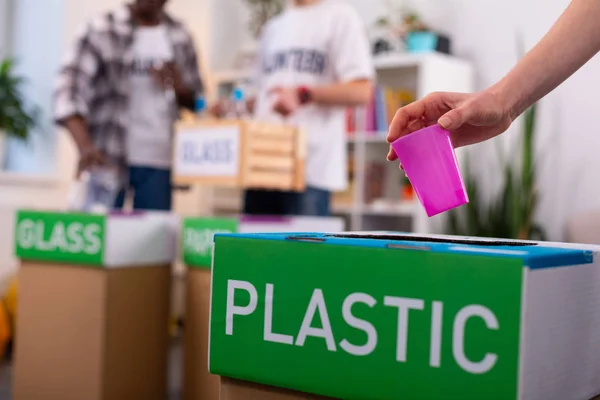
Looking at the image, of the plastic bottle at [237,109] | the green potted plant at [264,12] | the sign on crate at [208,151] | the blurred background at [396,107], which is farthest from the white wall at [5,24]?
the sign on crate at [208,151]

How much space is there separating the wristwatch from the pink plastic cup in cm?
125

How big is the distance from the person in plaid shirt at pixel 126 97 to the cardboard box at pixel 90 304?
0.54 m

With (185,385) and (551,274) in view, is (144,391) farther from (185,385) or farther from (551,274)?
(551,274)

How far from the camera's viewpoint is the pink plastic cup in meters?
0.70

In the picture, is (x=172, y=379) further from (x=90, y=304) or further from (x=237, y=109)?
(x=237, y=109)

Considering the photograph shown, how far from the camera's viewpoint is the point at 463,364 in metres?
0.55

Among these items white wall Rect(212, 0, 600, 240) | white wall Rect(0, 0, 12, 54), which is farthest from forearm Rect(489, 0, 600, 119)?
white wall Rect(0, 0, 12, 54)

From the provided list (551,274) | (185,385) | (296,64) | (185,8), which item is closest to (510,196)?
(296,64)

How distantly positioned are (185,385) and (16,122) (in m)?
2.54

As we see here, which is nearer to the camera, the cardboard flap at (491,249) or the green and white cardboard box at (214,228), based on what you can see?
the cardboard flap at (491,249)

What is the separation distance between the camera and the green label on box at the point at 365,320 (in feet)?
1.78

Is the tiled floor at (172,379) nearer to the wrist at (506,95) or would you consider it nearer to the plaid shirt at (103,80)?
the plaid shirt at (103,80)

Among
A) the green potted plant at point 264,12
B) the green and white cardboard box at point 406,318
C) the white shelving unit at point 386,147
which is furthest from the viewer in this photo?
the green potted plant at point 264,12

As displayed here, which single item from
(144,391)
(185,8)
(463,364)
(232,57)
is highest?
(185,8)
